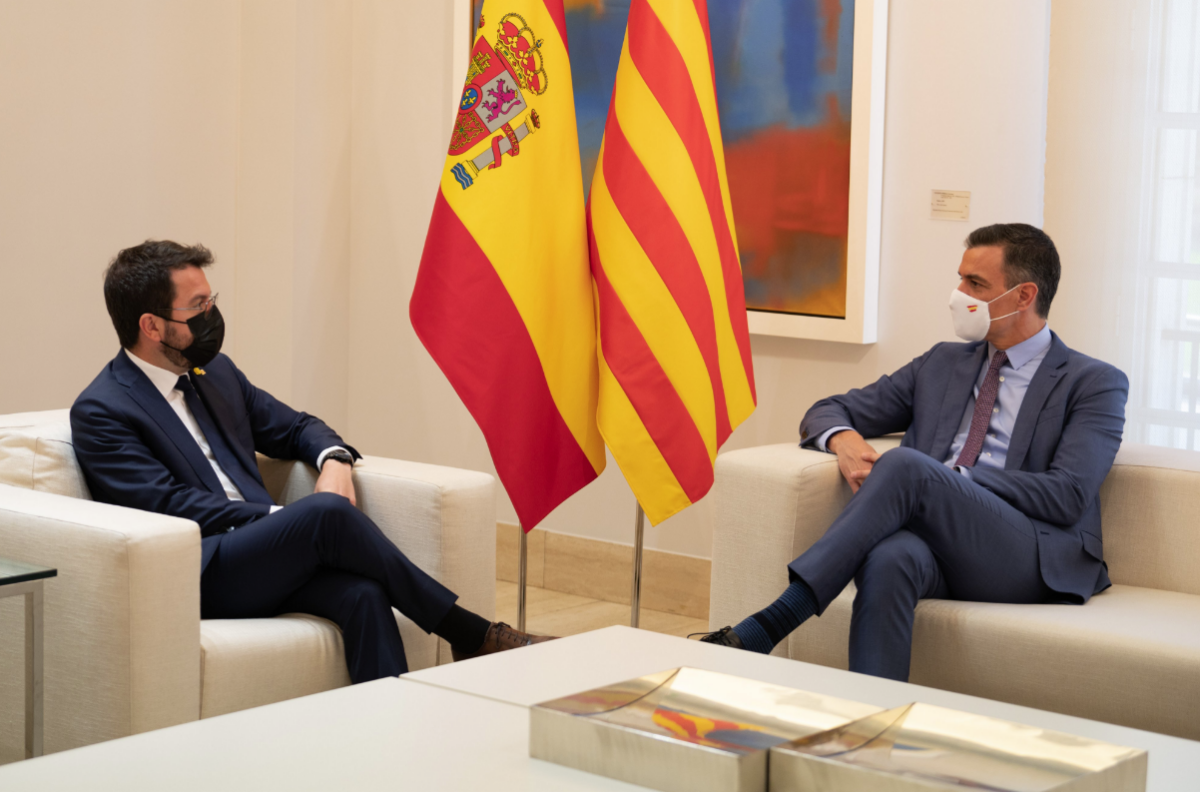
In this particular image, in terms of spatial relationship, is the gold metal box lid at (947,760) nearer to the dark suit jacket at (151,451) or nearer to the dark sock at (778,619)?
the dark sock at (778,619)

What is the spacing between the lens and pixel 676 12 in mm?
3338

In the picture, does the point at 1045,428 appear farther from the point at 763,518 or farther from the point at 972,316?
the point at 763,518

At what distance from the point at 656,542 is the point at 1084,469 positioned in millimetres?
1838

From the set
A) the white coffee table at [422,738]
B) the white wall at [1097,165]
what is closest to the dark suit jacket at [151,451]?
the white coffee table at [422,738]

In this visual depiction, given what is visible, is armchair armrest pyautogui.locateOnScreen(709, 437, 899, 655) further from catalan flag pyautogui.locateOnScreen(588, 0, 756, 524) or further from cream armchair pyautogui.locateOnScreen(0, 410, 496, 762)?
cream armchair pyautogui.locateOnScreen(0, 410, 496, 762)

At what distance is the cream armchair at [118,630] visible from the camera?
236 centimetres

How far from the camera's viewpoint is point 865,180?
390 centimetres

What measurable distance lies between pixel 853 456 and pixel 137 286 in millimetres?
1750

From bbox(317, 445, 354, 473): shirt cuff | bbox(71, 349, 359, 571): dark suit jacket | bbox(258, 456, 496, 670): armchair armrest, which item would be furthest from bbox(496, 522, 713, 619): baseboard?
Result: bbox(71, 349, 359, 571): dark suit jacket

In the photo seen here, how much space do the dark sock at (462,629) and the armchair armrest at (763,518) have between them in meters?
0.61

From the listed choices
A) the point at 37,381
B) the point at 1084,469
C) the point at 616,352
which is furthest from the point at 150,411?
the point at 1084,469

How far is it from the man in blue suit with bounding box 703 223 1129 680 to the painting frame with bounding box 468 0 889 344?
Answer: 1.76 ft

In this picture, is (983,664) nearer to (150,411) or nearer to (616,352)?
(616,352)

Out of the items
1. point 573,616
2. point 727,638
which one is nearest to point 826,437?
point 727,638
